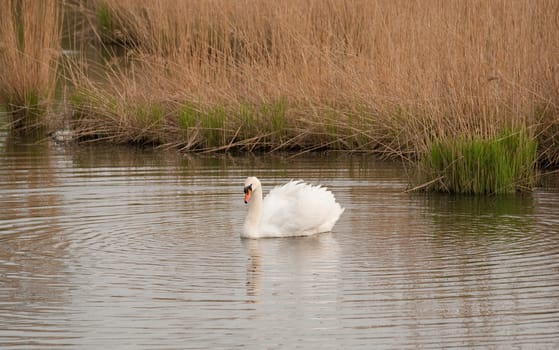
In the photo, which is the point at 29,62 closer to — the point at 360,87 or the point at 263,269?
the point at 360,87

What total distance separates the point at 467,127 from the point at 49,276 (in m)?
A: 5.58

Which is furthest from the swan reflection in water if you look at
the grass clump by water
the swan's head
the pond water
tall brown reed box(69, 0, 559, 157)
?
tall brown reed box(69, 0, 559, 157)

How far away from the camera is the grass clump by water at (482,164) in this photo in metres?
11.3

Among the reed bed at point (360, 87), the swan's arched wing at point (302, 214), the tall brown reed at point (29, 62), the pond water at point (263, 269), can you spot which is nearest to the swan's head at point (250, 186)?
the swan's arched wing at point (302, 214)

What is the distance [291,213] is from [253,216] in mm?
354

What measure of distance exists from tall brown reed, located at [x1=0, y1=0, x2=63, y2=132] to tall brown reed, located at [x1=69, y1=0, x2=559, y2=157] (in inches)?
37.6

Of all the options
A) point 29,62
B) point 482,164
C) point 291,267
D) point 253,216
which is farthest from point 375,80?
point 291,267

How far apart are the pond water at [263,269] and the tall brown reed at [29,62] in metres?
4.50

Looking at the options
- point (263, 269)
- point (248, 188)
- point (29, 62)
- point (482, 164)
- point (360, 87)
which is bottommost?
point (263, 269)

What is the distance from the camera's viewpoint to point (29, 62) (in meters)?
16.9

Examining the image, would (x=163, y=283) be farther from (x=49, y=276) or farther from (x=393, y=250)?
(x=393, y=250)

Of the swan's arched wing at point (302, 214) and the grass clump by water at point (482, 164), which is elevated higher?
the grass clump by water at point (482, 164)

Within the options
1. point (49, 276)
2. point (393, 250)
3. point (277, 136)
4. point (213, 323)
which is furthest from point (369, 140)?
point (213, 323)

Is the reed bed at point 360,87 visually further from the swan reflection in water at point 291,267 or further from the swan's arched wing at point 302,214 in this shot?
the swan reflection in water at point 291,267
